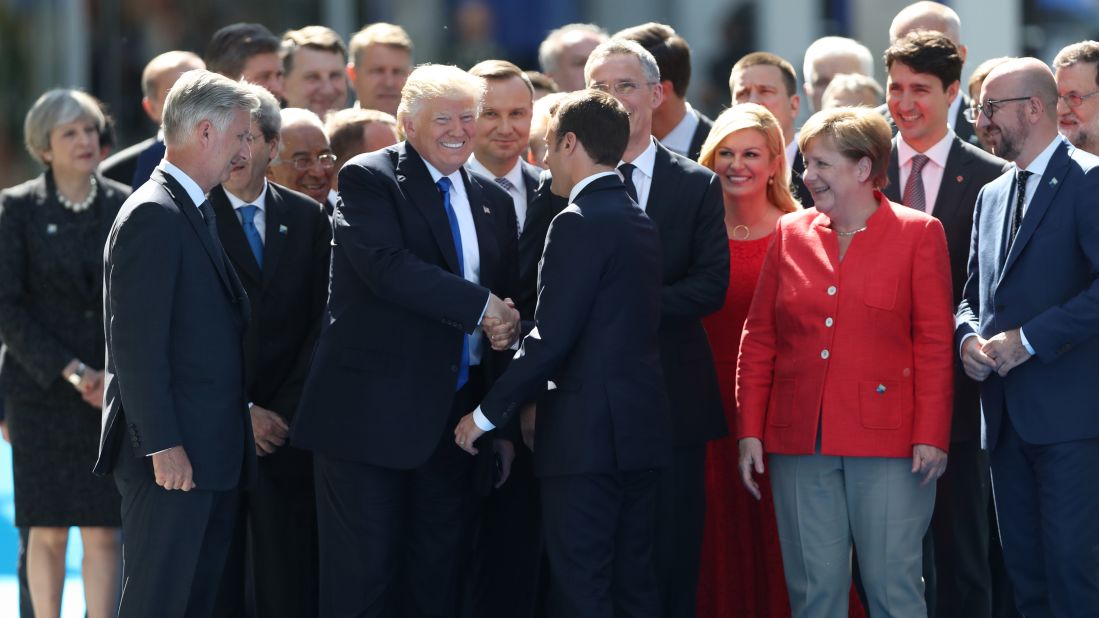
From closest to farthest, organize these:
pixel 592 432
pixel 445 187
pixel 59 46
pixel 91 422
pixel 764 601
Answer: pixel 592 432 → pixel 445 187 → pixel 764 601 → pixel 91 422 → pixel 59 46

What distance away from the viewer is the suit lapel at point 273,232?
4492 millimetres

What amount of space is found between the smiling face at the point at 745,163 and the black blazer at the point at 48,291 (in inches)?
84.9

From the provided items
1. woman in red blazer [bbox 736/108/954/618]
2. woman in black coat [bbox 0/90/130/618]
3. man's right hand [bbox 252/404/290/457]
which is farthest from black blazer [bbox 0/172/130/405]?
woman in red blazer [bbox 736/108/954/618]

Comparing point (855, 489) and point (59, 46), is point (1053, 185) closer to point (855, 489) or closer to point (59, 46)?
point (855, 489)

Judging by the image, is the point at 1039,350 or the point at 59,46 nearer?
the point at 1039,350

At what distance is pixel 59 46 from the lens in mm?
11883

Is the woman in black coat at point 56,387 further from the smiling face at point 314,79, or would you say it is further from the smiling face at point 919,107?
the smiling face at point 919,107

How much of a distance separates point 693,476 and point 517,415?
584 mm

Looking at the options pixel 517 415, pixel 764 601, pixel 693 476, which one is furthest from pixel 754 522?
pixel 517 415

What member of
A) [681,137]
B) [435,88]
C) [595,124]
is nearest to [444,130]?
[435,88]

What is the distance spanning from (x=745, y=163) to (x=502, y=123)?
85cm

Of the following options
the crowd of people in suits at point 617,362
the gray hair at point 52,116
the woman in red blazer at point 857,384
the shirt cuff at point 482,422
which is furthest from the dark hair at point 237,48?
the woman in red blazer at point 857,384

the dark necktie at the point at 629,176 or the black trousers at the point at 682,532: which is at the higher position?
the dark necktie at the point at 629,176

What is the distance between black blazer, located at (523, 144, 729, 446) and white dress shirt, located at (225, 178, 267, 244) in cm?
85
